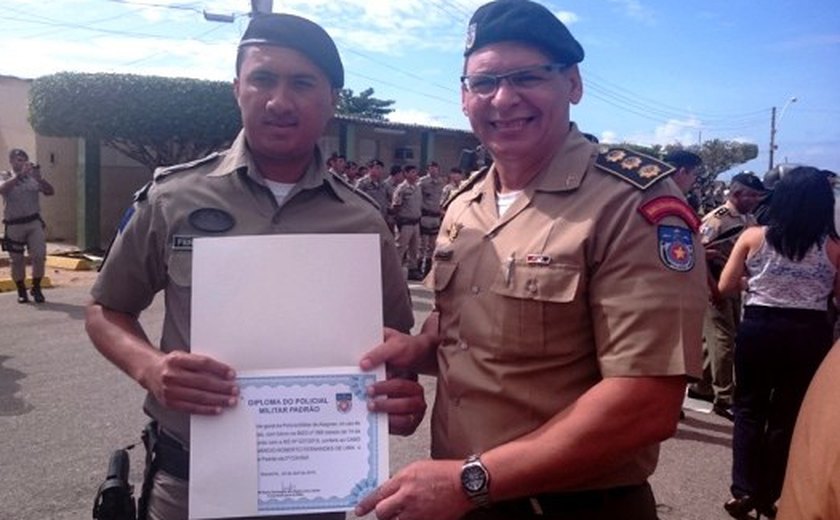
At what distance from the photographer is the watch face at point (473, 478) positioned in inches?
56.6

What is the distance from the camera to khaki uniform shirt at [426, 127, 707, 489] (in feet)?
4.67

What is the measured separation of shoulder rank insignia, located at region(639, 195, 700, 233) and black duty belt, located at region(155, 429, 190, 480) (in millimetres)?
1293

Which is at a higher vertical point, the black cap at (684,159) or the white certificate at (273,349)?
the black cap at (684,159)

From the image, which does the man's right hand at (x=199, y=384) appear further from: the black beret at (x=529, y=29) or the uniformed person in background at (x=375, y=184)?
the uniformed person in background at (x=375, y=184)

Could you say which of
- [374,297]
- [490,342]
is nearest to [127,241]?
[374,297]

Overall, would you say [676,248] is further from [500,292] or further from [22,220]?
[22,220]

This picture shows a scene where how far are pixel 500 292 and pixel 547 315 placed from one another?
125mm

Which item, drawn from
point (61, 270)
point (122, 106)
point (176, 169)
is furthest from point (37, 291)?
point (176, 169)

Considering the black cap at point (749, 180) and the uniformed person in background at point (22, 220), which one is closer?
the black cap at point (749, 180)

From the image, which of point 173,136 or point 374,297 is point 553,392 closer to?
point 374,297

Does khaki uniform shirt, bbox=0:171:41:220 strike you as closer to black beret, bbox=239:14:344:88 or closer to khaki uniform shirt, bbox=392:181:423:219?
khaki uniform shirt, bbox=392:181:423:219

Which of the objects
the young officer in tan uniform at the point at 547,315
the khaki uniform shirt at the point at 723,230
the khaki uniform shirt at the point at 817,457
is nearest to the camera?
the khaki uniform shirt at the point at 817,457

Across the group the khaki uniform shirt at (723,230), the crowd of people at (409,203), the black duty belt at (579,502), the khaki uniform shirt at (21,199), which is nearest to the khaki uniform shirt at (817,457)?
the black duty belt at (579,502)

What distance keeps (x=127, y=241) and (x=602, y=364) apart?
4.25ft
